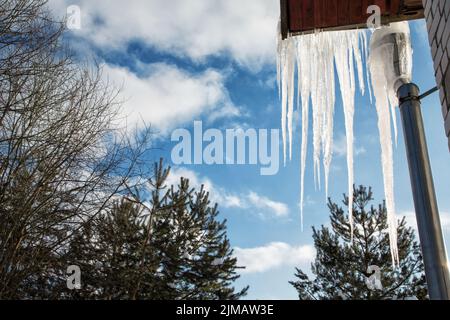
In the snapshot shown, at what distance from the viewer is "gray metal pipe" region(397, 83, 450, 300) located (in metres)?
2.79

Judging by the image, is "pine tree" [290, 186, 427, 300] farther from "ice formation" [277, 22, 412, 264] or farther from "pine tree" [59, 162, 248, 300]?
"ice formation" [277, 22, 412, 264]

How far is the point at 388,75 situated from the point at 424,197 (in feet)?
4.50

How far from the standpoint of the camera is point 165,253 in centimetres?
1252

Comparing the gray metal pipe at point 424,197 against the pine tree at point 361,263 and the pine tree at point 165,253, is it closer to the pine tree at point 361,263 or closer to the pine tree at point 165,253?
the pine tree at point 165,253

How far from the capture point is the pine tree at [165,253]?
988cm

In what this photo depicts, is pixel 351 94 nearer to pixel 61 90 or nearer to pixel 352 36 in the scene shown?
pixel 352 36

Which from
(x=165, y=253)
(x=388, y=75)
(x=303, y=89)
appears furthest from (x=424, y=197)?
(x=165, y=253)

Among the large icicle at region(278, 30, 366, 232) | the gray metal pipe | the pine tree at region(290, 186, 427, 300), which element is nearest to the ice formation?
the large icicle at region(278, 30, 366, 232)

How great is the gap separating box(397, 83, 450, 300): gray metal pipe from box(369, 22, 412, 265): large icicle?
0.41m

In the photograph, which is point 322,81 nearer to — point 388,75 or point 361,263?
point 388,75

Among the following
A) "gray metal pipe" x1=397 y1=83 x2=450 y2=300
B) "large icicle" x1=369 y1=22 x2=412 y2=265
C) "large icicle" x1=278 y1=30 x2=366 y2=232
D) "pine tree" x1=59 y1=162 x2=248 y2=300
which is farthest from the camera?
"pine tree" x1=59 y1=162 x2=248 y2=300

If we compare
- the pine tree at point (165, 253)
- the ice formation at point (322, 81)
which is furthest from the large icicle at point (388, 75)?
the pine tree at point (165, 253)

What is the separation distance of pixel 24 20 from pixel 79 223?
315cm

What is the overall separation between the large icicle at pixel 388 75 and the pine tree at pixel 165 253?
5380 mm
